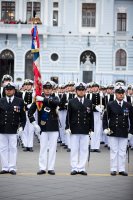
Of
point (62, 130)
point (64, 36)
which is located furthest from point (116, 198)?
point (64, 36)

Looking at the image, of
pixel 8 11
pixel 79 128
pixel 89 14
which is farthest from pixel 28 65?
pixel 79 128

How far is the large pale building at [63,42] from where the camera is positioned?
4844 centimetres

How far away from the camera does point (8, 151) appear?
13195 millimetres

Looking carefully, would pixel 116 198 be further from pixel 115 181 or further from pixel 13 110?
pixel 13 110

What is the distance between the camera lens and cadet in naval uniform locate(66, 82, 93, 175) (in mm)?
13219

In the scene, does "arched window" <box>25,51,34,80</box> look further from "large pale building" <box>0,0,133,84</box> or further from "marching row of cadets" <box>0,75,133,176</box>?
"marching row of cadets" <box>0,75,133,176</box>

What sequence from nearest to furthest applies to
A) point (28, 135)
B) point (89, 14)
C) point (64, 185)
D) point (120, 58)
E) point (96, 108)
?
1. point (64, 185)
2. point (28, 135)
3. point (96, 108)
4. point (89, 14)
5. point (120, 58)

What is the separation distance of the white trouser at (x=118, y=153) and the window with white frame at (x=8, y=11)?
36.5 m

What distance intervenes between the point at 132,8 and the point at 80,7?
4.29m

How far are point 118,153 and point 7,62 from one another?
36338 millimetres

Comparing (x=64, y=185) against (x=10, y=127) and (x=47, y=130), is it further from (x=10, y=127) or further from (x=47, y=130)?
(x=10, y=127)

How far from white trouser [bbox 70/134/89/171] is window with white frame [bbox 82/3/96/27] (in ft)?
119

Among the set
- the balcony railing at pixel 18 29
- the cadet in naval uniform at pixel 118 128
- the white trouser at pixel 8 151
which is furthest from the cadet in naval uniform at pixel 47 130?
the balcony railing at pixel 18 29

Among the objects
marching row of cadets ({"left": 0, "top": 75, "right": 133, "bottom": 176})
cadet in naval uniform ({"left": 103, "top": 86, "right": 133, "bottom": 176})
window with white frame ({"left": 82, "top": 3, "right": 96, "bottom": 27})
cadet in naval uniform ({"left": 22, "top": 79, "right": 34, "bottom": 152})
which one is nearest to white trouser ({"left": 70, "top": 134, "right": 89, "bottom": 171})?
marching row of cadets ({"left": 0, "top": 75, "right": 133, "bottom": 176})
